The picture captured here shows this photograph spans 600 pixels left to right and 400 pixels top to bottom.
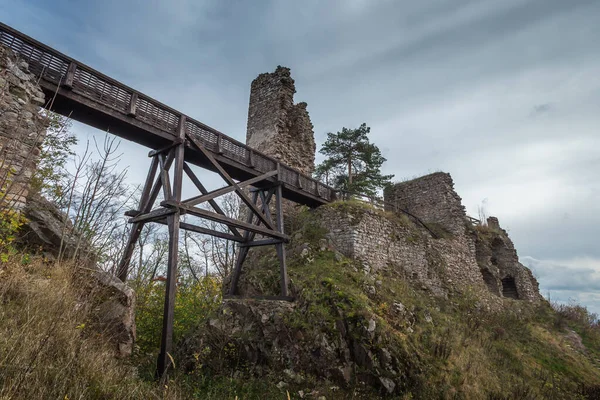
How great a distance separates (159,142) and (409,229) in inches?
426

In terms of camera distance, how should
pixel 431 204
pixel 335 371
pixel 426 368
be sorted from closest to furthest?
pixel 335 371
pixel 426 368
pixel 431 204

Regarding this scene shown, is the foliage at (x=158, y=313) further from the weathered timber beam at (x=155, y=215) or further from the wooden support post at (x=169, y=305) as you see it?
the wooden support post at (x=169, y=305)

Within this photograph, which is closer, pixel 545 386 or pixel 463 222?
pixel 545 386

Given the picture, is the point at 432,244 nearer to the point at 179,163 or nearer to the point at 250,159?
the point at 250,159

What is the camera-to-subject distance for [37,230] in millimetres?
5910

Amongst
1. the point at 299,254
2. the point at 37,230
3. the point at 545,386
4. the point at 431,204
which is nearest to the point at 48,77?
the point at 37,230

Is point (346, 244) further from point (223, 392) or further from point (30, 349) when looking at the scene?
point (30, 349)

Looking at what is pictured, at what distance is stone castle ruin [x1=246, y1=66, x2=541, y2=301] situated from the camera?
41.3 feet

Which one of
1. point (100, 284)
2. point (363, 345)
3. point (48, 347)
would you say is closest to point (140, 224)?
point (100, 284)

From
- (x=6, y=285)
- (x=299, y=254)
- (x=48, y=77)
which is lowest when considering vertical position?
(x=6, y=285)

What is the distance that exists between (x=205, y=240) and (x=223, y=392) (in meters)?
15.0

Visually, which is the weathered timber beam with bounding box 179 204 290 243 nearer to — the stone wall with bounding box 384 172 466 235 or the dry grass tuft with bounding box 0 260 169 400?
the dry grass tuft with bounding box 0 260 169 400

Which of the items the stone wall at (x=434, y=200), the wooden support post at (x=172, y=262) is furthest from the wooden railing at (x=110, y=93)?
the stone wall at (x=434, y=200)

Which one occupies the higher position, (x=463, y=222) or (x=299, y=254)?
(x=463, y=222)
